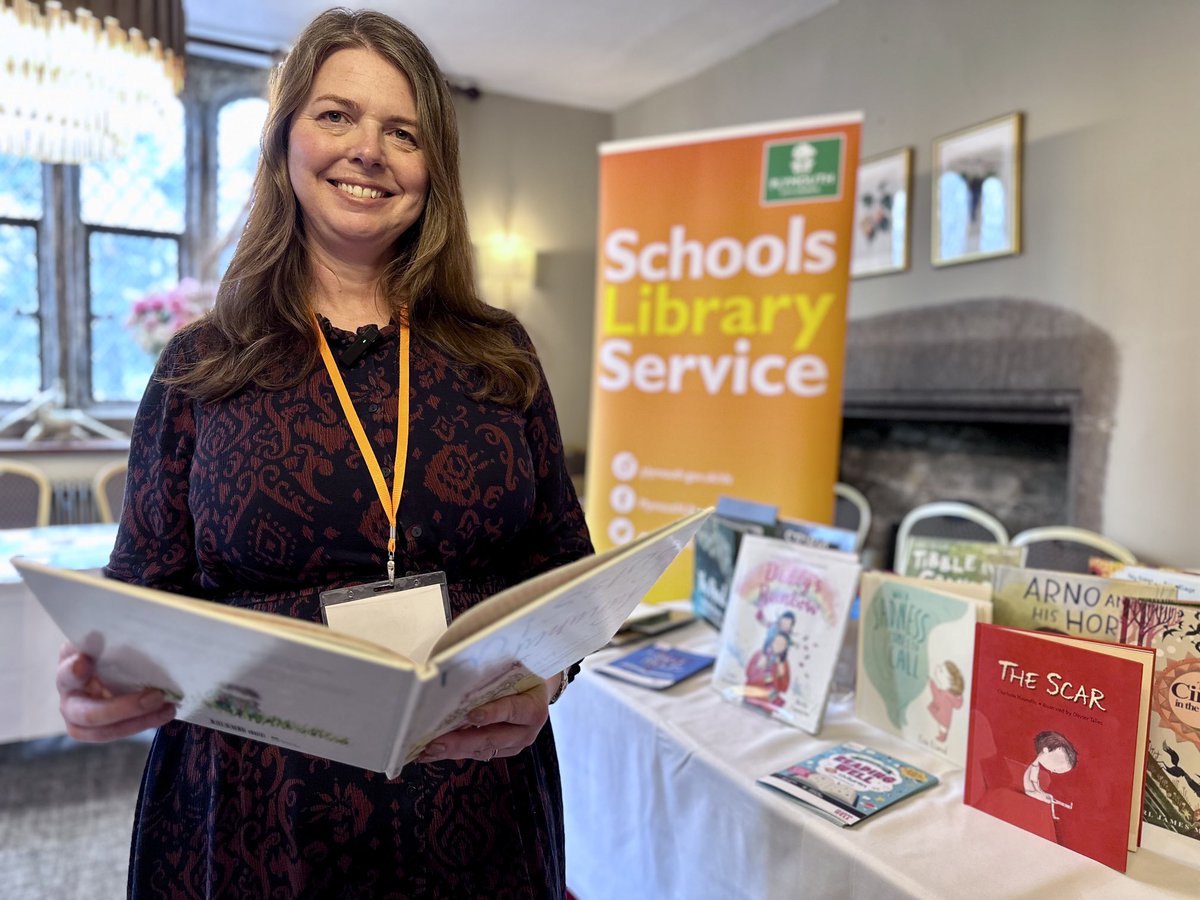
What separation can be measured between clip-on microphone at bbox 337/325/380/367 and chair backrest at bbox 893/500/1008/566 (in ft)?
8.32

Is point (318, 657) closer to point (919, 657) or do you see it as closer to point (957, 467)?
point (919, 657)

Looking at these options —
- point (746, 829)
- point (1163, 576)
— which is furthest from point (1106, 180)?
point (746, 829)

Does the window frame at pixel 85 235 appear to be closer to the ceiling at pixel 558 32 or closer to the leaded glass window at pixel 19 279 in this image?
the leaded glass window at pixel 19 279

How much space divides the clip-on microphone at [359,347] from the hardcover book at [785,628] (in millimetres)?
815

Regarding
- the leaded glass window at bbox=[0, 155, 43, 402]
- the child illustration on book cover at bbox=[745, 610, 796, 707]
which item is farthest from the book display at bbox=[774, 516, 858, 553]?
the leaded glass window at bbox=[0, 155, 43, 402]

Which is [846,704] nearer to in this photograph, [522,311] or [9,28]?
[9,28]

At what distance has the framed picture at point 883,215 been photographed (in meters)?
3.34

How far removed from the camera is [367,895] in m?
0.83

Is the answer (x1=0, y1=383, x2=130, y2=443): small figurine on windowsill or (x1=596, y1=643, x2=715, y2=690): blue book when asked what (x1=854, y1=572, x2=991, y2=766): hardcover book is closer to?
(x1=596, y1=643, x2=715, y2=690): blue book

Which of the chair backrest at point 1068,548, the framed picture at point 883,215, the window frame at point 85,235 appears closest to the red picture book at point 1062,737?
the chair backrest at point 1068,548

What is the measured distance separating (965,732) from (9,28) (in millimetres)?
2878

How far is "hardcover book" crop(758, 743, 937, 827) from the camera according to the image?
1.04 m

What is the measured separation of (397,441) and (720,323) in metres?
1.97

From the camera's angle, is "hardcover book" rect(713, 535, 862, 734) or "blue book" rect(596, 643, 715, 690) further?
"blue book" rect(596, 643, 715, 690)
